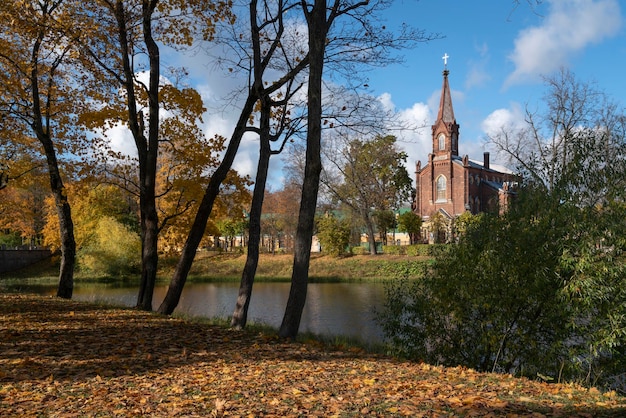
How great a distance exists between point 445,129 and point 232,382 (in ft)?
176

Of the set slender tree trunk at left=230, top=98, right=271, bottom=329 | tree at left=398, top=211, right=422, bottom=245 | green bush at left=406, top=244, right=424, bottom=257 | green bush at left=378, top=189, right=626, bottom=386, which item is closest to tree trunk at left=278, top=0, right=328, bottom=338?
slender tree trunk at left=230, top=98, right=271, bottom=329

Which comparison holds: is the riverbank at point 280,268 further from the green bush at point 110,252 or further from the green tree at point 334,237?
the green bush at point 110,252

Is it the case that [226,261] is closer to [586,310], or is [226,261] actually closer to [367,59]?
[367,59]

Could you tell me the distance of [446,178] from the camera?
55562 mm

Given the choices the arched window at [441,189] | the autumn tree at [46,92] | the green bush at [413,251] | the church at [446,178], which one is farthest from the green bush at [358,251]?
the autumn tree at [46,92]

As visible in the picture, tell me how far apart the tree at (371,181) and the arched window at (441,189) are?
25.6ft

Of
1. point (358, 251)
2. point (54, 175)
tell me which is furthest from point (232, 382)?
point (358, 251)

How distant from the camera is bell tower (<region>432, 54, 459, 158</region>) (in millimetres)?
55594

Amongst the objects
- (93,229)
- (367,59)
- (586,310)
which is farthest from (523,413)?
(93,229)

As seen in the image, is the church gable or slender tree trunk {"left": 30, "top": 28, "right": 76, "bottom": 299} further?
the church gable

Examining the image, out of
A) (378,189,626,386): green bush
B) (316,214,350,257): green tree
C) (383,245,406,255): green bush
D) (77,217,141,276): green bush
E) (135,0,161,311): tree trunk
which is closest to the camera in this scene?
(378,189,626,386): green bush

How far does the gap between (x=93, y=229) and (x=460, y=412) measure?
128 ft

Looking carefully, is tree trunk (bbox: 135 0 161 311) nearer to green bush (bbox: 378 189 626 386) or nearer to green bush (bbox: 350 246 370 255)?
green bush (bbox: 378 189 626 386)

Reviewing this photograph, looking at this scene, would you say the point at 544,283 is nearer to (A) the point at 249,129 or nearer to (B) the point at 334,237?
(A) the point at 249,129
